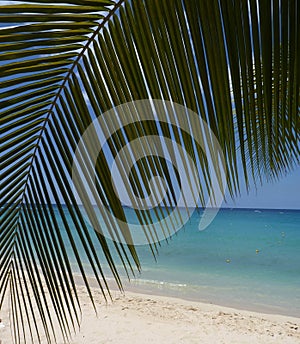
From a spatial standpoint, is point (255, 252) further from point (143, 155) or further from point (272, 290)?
point (143, 155)

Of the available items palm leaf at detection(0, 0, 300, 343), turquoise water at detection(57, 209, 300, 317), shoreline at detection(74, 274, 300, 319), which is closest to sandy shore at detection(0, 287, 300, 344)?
shoreline at detection(74, 274, 300, 319)

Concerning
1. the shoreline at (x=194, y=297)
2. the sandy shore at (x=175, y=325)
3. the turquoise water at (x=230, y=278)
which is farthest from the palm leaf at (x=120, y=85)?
the shoreline at (x=194, y=297)

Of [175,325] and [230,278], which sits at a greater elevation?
[175,325]

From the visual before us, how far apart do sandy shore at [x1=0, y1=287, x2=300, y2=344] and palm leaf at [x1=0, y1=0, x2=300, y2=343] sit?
5262 millimetres

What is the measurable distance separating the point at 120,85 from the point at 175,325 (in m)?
6.81

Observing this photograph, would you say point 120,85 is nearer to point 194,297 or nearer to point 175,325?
point 175,325

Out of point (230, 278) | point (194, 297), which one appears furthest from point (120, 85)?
point (230, 278)

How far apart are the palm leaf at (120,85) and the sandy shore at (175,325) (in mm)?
5262

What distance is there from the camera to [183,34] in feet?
1.40

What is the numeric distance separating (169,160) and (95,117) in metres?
0.11

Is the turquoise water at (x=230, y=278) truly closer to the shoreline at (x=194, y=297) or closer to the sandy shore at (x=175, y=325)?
the shoreline at (x=194, y=297)

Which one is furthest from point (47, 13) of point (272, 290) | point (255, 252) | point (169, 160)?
point (255, 252)

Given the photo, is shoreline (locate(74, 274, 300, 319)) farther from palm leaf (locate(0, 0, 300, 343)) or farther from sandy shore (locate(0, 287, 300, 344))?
palm leaf (locate(0, 0, 300, 343))

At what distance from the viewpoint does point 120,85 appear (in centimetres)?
46
